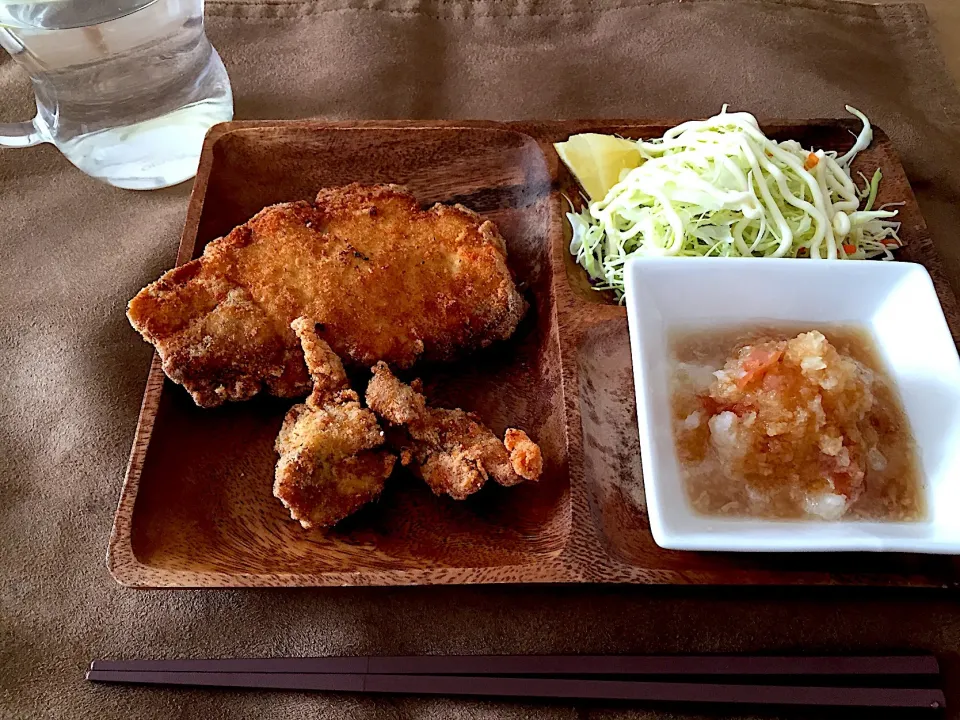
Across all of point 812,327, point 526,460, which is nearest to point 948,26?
point 812,327

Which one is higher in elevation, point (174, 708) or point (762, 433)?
point (762, 433)

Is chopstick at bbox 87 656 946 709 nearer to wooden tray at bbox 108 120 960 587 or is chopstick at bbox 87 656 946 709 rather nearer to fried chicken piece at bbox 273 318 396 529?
wooden tray at bbox 108 120 960 587

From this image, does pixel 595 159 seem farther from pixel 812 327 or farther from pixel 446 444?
pixel 446 444

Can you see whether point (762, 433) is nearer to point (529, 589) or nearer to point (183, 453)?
point (529, 589)

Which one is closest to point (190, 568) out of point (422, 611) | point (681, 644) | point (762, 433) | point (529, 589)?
point (422, 611)

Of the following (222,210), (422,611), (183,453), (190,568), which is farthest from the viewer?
(222,210)

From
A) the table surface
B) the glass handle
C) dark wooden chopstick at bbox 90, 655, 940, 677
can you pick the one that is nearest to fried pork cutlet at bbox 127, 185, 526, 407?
dark wooden chopstick at bbox 90, 655, 940, 677

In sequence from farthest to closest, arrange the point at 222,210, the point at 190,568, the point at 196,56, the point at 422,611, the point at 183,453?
the point at 196,56 < the point at 222,210 < the point at 183,453 < the point at 422,611 < the point at 190,568
